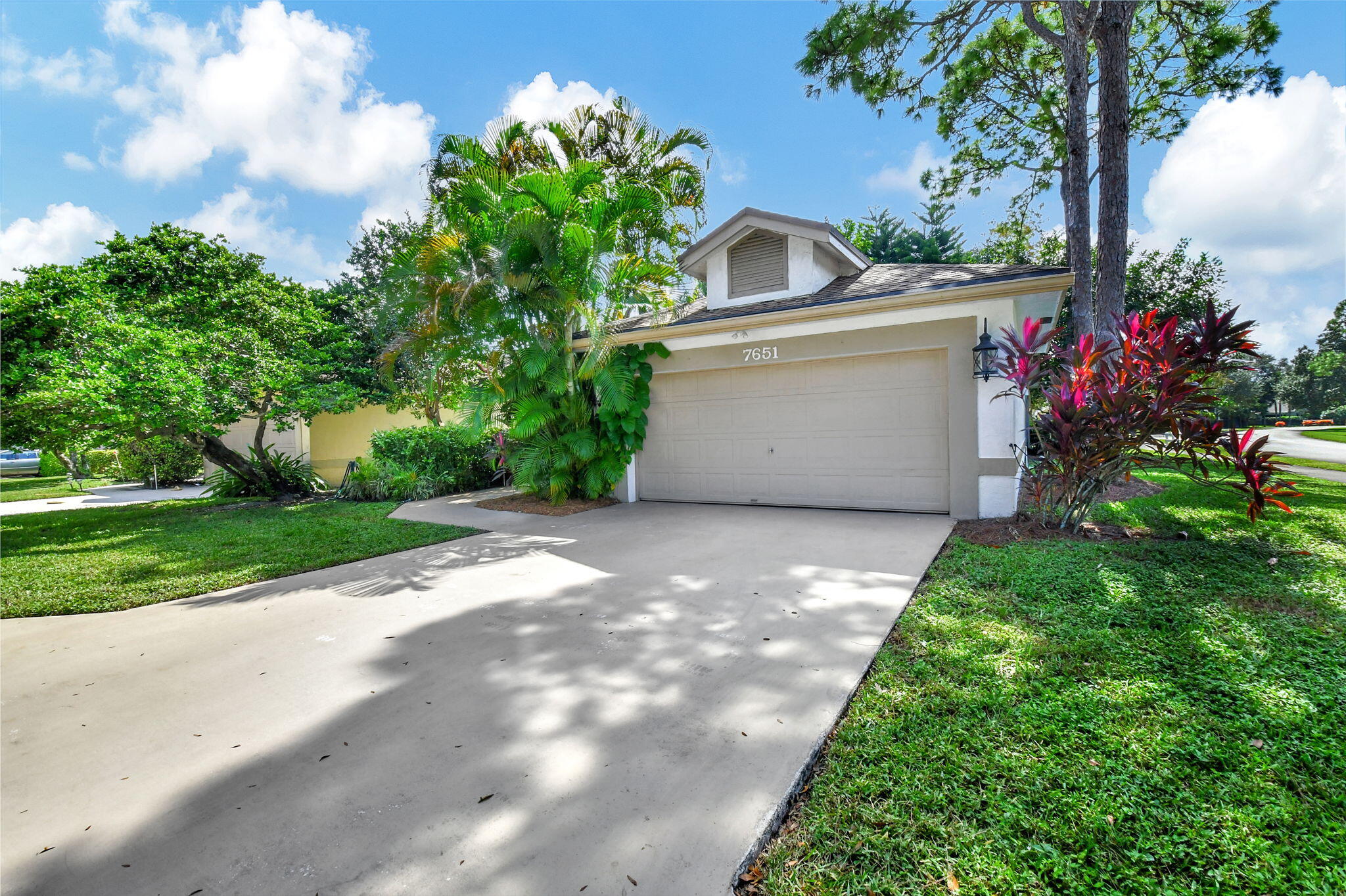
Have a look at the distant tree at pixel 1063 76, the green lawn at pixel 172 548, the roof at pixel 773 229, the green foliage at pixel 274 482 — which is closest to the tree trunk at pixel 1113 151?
the distant tree at pixel 1063 76

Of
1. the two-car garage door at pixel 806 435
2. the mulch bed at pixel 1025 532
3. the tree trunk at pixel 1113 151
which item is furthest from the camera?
the tree trunk at pixel 1113 151

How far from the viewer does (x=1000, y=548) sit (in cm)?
518

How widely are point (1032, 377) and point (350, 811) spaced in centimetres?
622

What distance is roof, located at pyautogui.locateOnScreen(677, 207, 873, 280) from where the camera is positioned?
29.4 ft

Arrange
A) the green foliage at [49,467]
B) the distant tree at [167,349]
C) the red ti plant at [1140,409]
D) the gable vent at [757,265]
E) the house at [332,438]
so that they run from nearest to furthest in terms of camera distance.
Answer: the red ti plant at [1140,409] → the distant tree at [167,349] → the gable vent at [757,265] → the house at [332,438] → the green foliage at [49,467]

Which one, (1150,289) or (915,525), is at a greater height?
(1150,289)

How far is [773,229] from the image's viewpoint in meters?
9.19

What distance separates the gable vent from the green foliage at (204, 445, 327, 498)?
10132 mm

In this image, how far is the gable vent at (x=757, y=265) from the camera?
30.9 ft

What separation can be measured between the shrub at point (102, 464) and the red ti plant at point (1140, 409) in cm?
2636

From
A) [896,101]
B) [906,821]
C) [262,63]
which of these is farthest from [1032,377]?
[262,63]

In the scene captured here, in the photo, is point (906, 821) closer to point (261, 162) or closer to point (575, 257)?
point (575, 257)

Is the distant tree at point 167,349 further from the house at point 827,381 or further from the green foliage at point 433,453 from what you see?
the house at point 827,381

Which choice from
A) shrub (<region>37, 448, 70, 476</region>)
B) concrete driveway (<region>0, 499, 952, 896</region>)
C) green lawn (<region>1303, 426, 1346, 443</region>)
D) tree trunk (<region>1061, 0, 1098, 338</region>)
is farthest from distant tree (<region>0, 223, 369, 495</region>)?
green lawn (<region>1303, 426, 1346, 443</region>)
